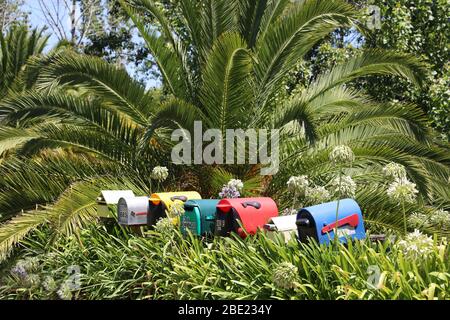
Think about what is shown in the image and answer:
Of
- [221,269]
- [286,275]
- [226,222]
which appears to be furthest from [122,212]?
[286,275]

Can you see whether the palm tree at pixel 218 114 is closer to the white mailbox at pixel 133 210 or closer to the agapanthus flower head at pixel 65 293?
the white mailbox at pixel 133 210

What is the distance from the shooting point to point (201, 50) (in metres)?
9.08

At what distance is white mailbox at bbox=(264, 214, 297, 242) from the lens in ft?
18.9

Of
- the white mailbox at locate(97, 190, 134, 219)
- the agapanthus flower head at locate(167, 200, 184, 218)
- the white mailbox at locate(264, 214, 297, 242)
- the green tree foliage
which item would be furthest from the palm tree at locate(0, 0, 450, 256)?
the green tree foliage

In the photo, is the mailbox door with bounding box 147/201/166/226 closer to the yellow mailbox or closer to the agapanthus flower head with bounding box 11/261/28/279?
the yellow mailbox

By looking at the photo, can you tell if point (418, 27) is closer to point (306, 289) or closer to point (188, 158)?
point (188, 158)

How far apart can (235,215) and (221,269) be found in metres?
0.70

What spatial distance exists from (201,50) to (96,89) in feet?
4.85

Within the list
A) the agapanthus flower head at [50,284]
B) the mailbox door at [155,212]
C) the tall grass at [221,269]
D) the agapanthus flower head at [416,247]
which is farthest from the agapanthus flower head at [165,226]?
the agapanthus flower head at [416,247]

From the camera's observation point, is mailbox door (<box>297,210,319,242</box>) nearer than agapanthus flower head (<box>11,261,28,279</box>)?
Yes

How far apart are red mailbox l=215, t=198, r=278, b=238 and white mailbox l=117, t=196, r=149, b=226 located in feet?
3.15

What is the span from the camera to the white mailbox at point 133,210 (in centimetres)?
681

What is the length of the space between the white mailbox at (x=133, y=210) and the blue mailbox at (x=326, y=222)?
6.46 feet
